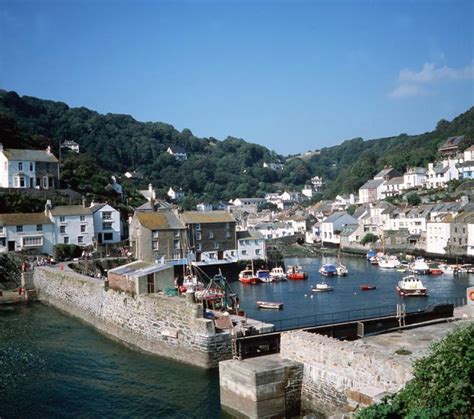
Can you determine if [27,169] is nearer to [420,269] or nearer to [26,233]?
[26,233]

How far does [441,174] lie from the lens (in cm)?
10394

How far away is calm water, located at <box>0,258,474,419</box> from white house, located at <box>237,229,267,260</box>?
22363 millimetres

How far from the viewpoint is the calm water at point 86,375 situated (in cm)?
2053

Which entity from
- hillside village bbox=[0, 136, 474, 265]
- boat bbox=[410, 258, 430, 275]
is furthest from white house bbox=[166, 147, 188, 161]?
boat bbox=[410, 258, 430, 275]

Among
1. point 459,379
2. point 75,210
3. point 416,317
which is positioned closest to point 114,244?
point 75,210

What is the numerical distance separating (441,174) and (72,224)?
72.2m

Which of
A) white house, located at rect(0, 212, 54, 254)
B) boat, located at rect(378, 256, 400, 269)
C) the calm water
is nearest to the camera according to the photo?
the calm water

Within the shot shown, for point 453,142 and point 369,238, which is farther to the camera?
point 453,142

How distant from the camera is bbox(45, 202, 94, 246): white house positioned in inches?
2307

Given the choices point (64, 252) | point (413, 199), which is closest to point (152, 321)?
point (64, 252)

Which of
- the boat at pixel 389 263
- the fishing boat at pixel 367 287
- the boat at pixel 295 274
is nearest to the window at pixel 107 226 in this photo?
the boat at pixel 295 274

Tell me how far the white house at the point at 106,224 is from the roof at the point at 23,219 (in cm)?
606

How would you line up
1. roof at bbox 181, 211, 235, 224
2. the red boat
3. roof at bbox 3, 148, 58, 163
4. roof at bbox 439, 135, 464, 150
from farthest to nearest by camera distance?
1. roof at bbox 439, 135, 464, 150
2. roof at bbox 3, 148, 58, 163
3. roof at bbox 181, 211, 235, 224
4. the red boat

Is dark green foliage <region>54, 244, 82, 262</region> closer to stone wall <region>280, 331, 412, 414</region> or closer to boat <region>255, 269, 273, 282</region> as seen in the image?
boat <region>255, 269, 273, 282</region>
